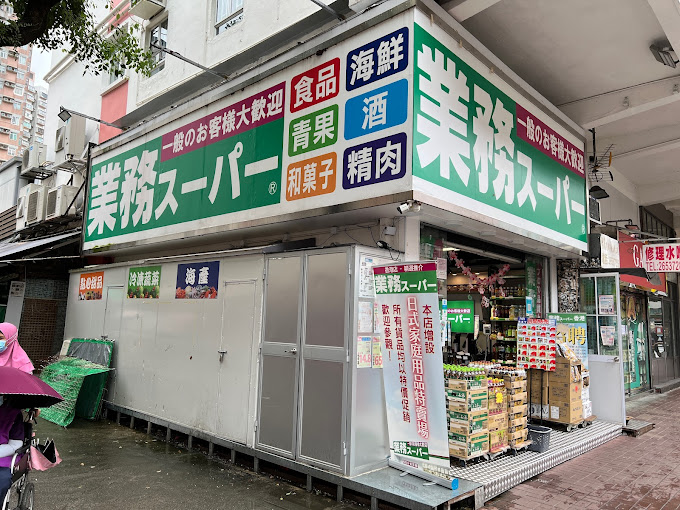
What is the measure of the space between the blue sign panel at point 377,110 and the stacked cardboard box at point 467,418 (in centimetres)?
319

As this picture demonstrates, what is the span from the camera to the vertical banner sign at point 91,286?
10.2 m

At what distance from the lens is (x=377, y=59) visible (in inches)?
212

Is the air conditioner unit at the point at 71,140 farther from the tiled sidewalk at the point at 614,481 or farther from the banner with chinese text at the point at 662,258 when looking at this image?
the banner with chinese text at the point at 662,258

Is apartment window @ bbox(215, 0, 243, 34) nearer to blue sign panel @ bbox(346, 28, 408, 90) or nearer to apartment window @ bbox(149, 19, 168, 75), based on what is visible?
apartment window @ bbox(149, 19, 168, 75)

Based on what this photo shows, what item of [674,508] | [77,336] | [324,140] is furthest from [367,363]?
[77,336]

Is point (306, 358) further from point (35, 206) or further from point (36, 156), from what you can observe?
point (36, 156)

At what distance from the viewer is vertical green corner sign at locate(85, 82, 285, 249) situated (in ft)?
21.8

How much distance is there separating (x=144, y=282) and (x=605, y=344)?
28.3 feet

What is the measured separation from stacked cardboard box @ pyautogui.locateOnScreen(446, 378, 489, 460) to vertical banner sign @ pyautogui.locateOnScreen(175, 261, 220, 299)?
149 inches

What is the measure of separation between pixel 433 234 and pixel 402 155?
2.04 metres

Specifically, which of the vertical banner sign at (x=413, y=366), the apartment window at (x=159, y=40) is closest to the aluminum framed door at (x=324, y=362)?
the vertical banner sign at (x=413, y=366)

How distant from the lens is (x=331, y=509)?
508cm

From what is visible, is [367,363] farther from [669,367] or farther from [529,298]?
[669,367]

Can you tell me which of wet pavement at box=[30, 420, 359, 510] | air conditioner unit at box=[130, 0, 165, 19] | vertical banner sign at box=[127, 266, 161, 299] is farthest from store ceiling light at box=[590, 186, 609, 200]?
air conditioner unit at box=[130, 0, 165, 19]
